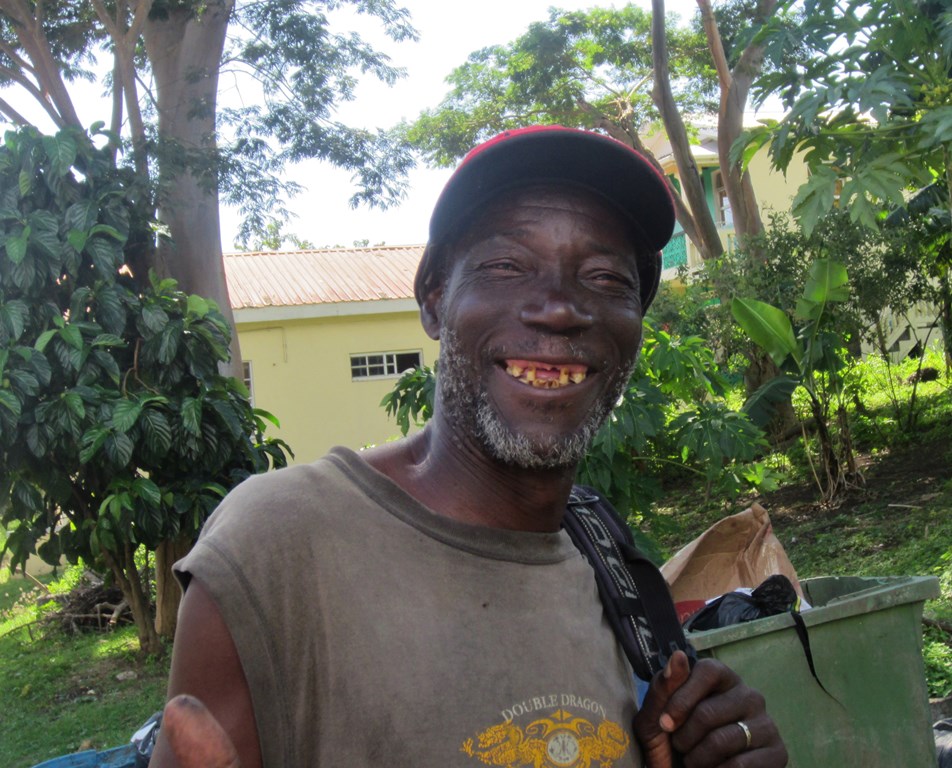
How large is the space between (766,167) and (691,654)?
2492 cm

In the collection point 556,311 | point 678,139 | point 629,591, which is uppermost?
point 678,139

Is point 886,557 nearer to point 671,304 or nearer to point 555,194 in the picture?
point 671,304

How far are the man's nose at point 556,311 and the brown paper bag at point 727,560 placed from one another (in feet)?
8.49

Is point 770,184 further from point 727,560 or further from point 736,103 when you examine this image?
point 727,560

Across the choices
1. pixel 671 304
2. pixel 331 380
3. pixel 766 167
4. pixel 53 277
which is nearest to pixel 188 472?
pixel 53 277

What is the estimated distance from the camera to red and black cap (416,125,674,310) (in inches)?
64.2

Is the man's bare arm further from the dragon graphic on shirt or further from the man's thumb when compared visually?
the man's thumb

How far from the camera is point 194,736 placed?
111 centimetres

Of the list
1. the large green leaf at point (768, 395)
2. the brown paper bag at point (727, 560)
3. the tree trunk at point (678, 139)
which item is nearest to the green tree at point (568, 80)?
the tree trunk at point (678, 139)

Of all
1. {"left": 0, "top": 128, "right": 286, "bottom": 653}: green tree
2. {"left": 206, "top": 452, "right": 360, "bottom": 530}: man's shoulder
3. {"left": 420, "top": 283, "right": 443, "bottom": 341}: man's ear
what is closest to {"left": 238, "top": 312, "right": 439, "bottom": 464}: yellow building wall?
{"left": 0, "top": 128, "right": 286, "bottom": 653}: green tree

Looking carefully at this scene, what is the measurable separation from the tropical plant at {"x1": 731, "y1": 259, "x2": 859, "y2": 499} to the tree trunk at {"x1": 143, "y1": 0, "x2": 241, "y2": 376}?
407cm

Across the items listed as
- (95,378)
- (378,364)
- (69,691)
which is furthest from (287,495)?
(378,364)

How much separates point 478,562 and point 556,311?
0.40 meters

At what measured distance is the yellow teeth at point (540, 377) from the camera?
Answer: 5.29 ft
